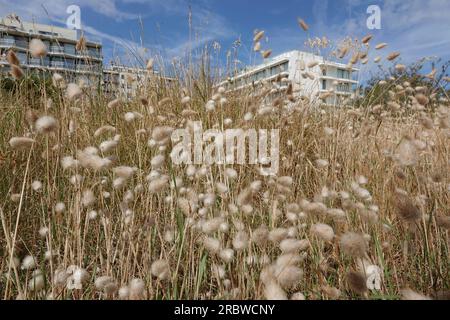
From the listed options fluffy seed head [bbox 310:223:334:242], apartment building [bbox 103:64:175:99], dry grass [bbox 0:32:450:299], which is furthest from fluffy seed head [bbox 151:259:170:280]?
Answer: apartment building [bbox 103:64:175:99]

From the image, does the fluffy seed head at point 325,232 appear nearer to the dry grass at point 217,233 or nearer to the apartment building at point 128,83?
the dry grass at point 217,233

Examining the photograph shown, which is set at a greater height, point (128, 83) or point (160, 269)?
point (128, 83)

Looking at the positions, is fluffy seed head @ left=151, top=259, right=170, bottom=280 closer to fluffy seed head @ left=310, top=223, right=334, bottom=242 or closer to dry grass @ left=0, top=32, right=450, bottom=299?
dry grass @ left=0, top=32, right=450, bottom=299

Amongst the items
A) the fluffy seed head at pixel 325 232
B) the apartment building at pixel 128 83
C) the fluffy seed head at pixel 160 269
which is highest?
the apartment building at pixel 128 83

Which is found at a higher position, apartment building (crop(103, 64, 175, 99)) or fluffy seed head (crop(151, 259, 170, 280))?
apartment building (crop(103, 64, 175, 99))

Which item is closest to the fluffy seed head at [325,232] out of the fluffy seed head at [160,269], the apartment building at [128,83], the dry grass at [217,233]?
the dry grass at [217,233]

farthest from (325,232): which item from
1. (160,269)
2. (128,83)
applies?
(128,83)

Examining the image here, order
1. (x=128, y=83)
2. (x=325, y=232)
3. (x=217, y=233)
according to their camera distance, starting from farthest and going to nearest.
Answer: (x=128, y=83), (x=217, y=233), (x=325, y=232)

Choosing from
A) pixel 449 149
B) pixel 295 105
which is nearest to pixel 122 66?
pixel 295 105

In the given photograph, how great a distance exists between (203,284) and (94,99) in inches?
83.8

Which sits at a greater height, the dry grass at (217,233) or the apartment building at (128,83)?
the apartment building at (128,83)

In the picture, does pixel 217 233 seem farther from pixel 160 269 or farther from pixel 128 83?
pixel 128 83

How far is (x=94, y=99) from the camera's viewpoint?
2.63 metres
